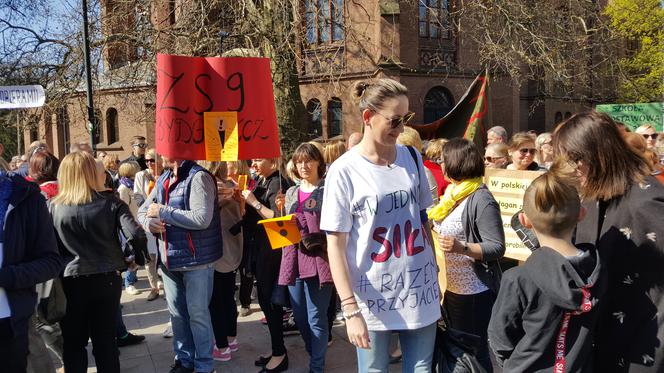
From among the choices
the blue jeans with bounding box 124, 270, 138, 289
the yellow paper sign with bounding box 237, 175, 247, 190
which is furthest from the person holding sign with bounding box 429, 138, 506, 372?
the blue jeans with bounding box 124, 270, 138, 289

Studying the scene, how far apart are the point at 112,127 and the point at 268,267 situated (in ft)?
105

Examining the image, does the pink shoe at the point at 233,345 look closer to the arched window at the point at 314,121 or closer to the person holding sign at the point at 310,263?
the person holding sign at the point at 310,263

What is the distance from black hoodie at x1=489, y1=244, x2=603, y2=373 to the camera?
1.95 meters

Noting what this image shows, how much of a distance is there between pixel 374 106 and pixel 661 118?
16.3 m

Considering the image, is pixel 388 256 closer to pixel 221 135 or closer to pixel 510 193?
pixel 221 135

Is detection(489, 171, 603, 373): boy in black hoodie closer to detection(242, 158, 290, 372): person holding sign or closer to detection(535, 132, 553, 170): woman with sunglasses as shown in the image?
detection(242, 158, 290, 372): person holding sign

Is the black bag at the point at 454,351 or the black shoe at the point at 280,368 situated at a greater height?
the black bag at the point at 454,351

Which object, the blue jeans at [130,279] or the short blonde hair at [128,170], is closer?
the blue jeans at [130,279]

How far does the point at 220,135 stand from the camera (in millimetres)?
3961

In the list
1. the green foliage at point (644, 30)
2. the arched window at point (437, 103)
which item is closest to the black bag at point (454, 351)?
the arched window at point (437, 103)

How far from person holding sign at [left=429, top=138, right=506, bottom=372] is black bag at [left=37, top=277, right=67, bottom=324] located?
2.50 m

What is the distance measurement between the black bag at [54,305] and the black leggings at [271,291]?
1.60 meters

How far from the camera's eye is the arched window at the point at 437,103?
22.1m

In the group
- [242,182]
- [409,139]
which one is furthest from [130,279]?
[409,139]
